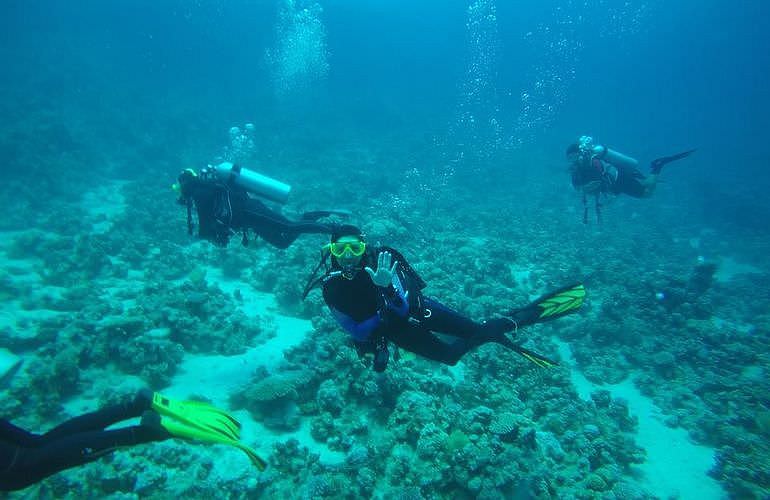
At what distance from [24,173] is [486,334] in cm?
2183

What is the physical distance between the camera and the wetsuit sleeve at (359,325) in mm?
4383

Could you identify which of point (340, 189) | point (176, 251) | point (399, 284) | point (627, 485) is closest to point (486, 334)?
point (399, 284)

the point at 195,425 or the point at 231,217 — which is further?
the point at 231,217

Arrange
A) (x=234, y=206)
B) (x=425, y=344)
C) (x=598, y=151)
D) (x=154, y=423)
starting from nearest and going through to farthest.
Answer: (x=154, y=423) → (x=425, y=344) → (x=234, y=206) → (x=598, y=151)

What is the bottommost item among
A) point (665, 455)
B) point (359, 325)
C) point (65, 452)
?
point (65, 452)

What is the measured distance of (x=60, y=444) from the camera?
359cm

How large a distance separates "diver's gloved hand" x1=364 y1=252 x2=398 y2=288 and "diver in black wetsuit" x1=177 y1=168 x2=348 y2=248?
3.16 meters

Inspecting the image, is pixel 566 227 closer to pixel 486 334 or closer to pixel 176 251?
pixel 486 334

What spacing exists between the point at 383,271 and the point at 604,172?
9.22 m

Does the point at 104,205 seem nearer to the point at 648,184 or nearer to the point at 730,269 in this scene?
the point at 648,184

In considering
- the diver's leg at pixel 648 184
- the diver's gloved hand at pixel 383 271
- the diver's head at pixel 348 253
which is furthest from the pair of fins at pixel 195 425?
the diver's leg at pixel 648 184

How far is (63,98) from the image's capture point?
3128 centimetres

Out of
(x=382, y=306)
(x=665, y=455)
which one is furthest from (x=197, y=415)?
(x=665, y=455)

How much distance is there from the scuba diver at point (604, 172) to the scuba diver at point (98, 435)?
32.0 feet
